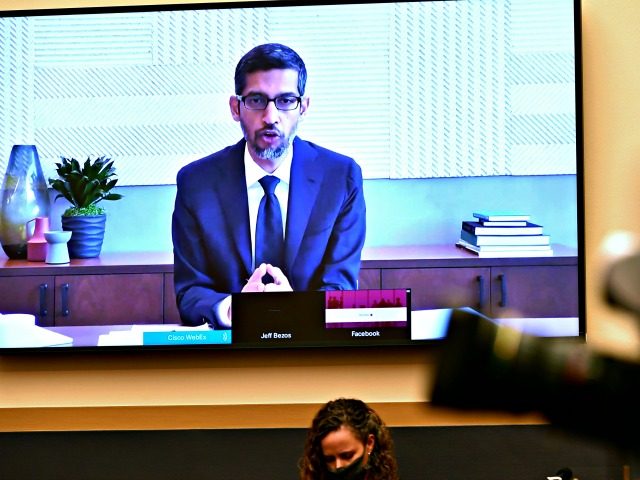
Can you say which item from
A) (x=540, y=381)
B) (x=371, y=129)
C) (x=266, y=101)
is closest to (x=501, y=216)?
(x=371, y=129)

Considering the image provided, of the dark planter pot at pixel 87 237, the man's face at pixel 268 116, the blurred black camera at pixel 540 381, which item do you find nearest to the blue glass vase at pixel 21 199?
the dark planter pot at pixel 87 237

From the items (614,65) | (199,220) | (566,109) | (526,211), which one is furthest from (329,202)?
(614,65)

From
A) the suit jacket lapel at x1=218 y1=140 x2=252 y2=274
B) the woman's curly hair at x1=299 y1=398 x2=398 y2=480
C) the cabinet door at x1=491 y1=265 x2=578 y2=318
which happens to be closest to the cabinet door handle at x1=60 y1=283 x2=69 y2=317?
the suit jacket lapel at x1=218 y1=140 x2=252 y2=274

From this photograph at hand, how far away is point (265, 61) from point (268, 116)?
216 mm

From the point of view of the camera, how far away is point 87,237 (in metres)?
3.48

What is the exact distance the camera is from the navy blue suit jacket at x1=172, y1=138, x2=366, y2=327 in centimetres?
344

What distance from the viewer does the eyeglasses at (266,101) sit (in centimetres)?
345

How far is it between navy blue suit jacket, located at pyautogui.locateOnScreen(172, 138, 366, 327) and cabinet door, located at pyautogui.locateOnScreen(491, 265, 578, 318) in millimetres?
577

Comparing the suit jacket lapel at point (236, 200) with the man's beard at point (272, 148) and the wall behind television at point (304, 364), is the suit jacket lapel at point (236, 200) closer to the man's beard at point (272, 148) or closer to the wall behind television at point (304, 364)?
the man's beard at point (272, 148)

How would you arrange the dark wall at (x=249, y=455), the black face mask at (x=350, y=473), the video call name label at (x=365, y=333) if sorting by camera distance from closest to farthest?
the black face mask at (x=350, y=473), the dark wall at (x=249, y=455), the video call name label at (x=365, y=333)

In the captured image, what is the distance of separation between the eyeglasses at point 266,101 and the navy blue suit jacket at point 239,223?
139mm

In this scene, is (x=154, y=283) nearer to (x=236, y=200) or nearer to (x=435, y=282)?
(x=236, y=200)

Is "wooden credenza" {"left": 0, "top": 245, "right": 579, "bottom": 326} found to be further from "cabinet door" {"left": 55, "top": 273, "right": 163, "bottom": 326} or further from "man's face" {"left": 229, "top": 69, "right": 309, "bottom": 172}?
"man's face" {"left": 229, "top": 69, "right": 309, "bottom": 172}

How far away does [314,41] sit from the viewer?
3438 millimetres
